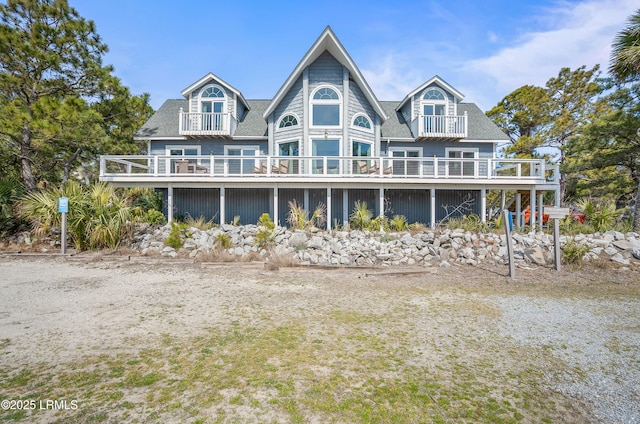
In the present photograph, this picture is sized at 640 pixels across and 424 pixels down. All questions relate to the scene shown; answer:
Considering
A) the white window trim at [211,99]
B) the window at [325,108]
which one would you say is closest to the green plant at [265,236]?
the window at [325,108]

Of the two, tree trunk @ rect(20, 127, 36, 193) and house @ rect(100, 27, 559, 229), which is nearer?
house @ rect(100, 27, 559, 229)

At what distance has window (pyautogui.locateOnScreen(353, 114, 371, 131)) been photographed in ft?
52.0

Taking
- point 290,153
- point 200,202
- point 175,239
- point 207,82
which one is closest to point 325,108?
point 290,153

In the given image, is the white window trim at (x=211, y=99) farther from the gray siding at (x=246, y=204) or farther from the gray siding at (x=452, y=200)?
the gray siding at (x=452, y=200)

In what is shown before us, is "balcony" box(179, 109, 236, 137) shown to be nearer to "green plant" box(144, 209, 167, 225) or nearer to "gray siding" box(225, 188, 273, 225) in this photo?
"gray siding" box(225, 188, 273, 225)

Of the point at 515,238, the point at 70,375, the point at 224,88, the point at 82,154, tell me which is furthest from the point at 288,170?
the point at 82,154

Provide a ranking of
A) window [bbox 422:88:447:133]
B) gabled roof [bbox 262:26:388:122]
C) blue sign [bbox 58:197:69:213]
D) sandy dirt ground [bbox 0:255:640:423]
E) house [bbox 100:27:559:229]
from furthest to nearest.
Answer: window [bbox 422:88:447:133] → gabled roof [bbox 262:26:388:122] → house [bbox 100:27:559:229] → blue sign [bbox 58:197:69:213] → sandy dirt ground [bbox 0:255:640:423]

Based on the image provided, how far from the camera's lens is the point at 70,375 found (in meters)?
3.25

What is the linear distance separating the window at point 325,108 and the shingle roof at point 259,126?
338 centimetres

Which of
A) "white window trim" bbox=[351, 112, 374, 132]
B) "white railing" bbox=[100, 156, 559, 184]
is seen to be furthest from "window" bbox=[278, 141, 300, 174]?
"white window trim" bbox=[351, 112, 374, 132]

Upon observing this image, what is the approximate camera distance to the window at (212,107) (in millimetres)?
16891

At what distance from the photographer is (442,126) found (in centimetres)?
1700

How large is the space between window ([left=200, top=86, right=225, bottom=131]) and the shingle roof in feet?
4.06

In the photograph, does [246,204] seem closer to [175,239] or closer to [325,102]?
[175,239]
